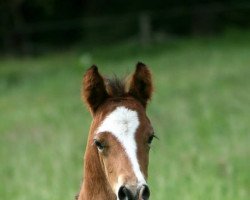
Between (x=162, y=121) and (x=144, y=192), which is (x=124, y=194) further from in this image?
(x=162, y=121)

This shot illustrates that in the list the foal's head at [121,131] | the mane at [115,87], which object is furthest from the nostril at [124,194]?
the mane at [115,87]

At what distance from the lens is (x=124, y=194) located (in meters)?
5.29

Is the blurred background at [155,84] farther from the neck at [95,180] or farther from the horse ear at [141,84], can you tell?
the neck at [95,180]

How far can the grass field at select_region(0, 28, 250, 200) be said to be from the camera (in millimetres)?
11477

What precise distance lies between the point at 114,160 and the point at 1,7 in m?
32.5

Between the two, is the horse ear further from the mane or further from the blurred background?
the blurred background

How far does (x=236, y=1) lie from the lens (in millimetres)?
36062

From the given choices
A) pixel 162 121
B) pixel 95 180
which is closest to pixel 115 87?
pixel 95 180

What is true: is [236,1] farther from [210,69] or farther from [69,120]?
[69,120]

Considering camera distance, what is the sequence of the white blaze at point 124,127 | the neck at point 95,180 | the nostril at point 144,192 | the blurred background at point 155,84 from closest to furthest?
the nostril at point 144,192 → the white blaze at point 124,127 → the neck at point 95,180 → the blurred background at point 155,84

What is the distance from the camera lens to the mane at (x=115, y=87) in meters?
6.10

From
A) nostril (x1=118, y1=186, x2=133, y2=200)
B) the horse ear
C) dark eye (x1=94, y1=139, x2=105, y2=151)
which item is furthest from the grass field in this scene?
nostril (x1=118, y1=186, x2=133, y2=200)

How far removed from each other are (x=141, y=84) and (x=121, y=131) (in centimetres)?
65

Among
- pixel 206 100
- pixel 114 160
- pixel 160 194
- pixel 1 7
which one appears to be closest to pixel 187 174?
pixel 160 194
